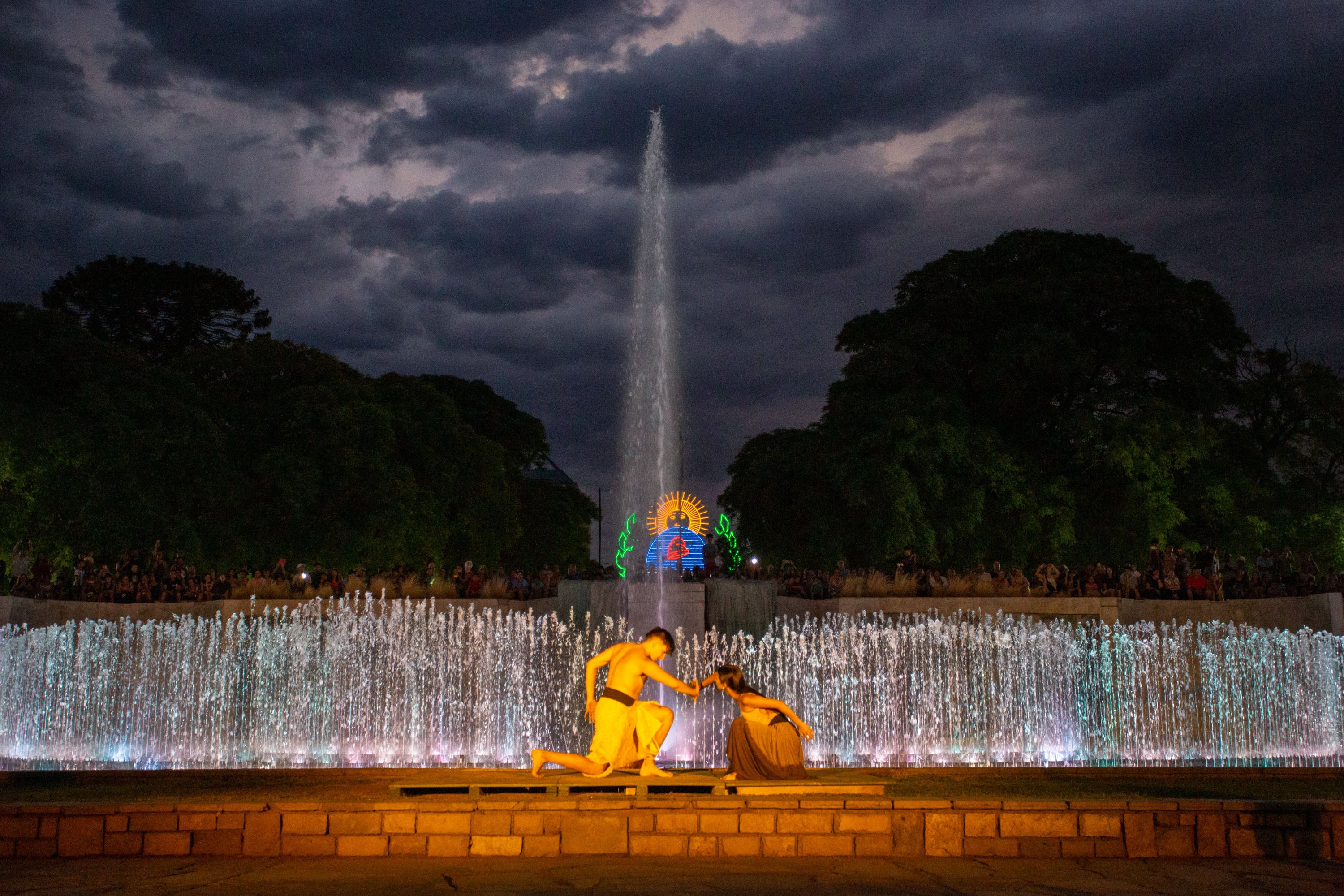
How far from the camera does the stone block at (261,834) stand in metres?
8.77

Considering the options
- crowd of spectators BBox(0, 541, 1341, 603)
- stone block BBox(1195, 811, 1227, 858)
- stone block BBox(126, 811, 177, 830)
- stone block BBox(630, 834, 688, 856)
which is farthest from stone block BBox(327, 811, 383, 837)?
crowd of spectators BBox(0, 541, 1341, 603)

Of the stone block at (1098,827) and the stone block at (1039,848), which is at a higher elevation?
the stone block at (1098,827)

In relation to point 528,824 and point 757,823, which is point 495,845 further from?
point 757,823

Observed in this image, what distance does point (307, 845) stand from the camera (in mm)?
8734

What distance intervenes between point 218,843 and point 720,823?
379 centimetres

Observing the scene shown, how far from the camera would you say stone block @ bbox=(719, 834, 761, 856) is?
28.5 feet

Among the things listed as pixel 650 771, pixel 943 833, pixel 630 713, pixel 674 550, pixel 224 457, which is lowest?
pixel 943 833

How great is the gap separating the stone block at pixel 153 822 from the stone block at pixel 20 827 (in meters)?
0.68

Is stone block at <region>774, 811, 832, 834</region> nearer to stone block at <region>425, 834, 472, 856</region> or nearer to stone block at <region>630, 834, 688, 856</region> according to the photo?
stone block at <region>630, 834, 688, 856</region>

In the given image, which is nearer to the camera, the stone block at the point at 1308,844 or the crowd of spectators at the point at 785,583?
the stone block at the point at 1308,844

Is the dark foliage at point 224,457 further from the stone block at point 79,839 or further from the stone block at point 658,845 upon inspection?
the stone block at point 658,845

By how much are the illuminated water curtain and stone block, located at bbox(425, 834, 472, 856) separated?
13.9m

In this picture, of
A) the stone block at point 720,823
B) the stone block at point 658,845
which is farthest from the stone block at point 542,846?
the stone block at point 720,823

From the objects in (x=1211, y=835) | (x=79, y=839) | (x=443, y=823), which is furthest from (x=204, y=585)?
(x=1211, y=835)
